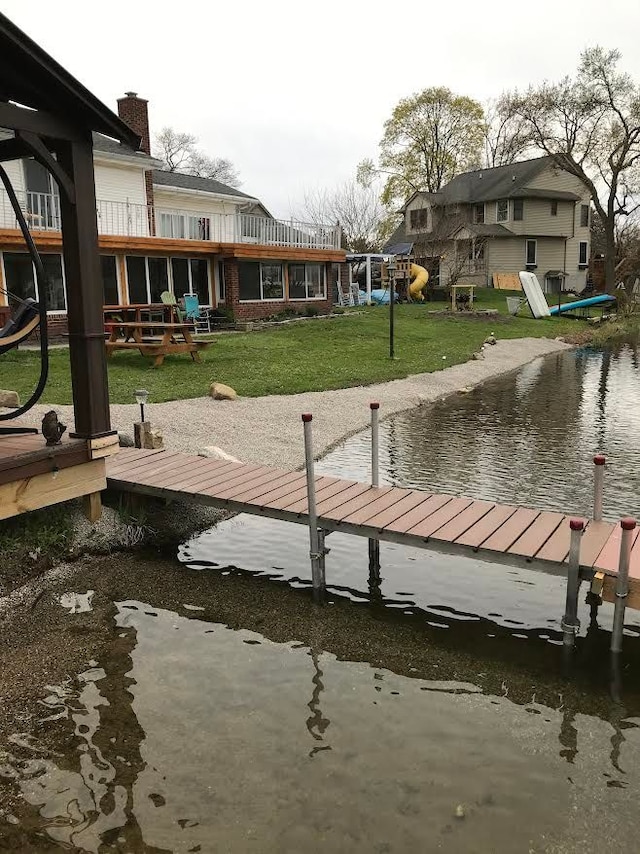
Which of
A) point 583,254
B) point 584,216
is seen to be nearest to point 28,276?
point 583,254

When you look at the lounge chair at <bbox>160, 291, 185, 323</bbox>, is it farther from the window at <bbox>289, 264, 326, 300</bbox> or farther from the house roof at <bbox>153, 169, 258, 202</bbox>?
the house roof at <bbox>153, 169, 258, 202</bbox>

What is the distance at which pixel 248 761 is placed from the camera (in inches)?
142

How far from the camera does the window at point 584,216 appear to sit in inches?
1785

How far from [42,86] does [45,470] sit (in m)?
2.79

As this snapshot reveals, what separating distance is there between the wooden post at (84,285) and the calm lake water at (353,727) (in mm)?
1659

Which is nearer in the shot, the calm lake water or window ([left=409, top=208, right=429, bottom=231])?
the calm lake water

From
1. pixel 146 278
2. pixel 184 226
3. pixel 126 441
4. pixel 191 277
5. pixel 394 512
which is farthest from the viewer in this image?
pixel 191 277

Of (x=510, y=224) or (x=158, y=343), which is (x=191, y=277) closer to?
(x=158, y=343)

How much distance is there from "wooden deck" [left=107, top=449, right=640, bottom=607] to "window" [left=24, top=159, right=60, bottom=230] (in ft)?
44.6

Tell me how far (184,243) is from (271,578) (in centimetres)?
1878

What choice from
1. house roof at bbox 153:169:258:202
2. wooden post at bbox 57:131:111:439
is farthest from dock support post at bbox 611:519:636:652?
house roof at bbox 153:169:258:202

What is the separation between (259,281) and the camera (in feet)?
86.2

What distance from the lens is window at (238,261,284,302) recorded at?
25686 millimetres

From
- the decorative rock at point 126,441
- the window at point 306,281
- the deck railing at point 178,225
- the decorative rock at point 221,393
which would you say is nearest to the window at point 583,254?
the deck railing at point 178,225
